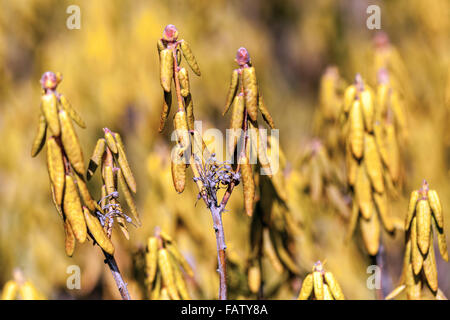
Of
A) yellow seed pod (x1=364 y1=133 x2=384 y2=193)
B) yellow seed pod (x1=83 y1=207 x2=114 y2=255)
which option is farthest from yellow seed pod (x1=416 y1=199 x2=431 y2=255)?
yellow seed pod (x1=83 y1=207 x2=114 y2=255)

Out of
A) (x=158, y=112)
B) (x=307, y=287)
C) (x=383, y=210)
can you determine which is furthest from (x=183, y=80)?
(x=158, y=112)

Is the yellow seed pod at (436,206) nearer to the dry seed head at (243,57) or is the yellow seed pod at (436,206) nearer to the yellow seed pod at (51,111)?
the dry seed head at (243,57)

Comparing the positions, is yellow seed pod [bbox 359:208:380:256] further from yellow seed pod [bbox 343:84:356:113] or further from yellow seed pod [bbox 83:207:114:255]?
yellow seed pod [bbox 83:207:114:255]

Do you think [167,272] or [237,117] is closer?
[237,117]

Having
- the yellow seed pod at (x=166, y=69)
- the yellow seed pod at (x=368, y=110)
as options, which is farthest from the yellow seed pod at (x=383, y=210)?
the yellow seed pod at (x=166, y=69)

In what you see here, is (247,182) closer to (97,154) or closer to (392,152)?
(97,154)
